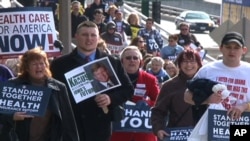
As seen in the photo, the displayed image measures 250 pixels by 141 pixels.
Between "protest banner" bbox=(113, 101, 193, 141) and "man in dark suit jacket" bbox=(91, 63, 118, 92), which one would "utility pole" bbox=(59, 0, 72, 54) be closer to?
"protest banner" bbox=(113, 101, 193, 141)

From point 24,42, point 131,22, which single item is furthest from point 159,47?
point 24,42

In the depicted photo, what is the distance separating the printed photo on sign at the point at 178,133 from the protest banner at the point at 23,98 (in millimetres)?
1522

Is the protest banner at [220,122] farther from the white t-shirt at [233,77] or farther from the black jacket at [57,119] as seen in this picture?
the black jacket at [57,119]

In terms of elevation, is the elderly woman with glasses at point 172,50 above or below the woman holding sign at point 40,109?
below

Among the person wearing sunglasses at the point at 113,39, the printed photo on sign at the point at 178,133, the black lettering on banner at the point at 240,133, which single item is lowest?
the person wearing sunglasses at the point at 113,39

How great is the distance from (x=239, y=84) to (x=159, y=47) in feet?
46.6

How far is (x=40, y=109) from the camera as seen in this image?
30.2ft

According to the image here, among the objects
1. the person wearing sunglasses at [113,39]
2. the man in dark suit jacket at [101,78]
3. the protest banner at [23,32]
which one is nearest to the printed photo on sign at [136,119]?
the protest banner at [23,32]

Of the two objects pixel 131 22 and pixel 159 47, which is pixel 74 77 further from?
pixel 131 22

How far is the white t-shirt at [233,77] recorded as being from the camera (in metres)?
8.81

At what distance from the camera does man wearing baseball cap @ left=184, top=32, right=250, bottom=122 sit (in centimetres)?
877

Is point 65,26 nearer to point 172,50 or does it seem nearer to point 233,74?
point 233,74

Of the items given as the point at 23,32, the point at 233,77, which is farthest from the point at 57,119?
the point at 23,32

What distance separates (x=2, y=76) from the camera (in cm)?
1077
